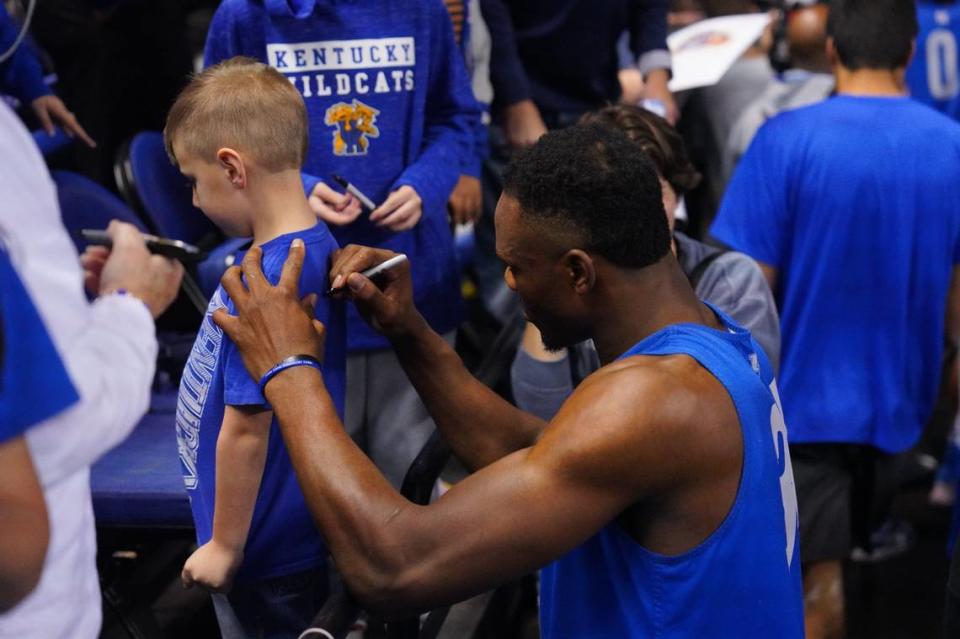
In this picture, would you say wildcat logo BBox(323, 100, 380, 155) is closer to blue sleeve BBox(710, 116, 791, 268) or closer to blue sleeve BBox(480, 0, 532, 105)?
blue sleeve BBox(710, 116, 791, 268)

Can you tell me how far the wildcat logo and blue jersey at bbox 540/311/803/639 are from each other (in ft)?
3.68

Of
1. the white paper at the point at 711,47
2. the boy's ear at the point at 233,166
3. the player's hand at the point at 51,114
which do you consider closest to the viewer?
the boy's ear at the point at 233,166

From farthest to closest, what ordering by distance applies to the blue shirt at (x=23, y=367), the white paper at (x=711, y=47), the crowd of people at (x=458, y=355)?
the white paper at (x=711, y=47)
the crowd of people at (x=458, y=355)
the blue shirt at (x=23, y=367)

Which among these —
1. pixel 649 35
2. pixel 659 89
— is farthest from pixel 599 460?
pixel 649 35

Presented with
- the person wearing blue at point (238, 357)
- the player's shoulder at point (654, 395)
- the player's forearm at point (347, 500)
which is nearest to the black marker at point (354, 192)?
the person wearing blue at point (238, 357)

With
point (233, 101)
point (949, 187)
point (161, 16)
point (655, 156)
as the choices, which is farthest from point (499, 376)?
point (161, 16)

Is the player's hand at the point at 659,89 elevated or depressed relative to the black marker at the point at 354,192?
depressed

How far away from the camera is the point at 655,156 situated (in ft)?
7.97

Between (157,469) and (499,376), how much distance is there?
0.80 m

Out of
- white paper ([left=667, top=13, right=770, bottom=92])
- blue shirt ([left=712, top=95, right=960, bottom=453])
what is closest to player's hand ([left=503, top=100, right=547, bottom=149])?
white paper ([left=667, top=13, right=770, bottom=92])

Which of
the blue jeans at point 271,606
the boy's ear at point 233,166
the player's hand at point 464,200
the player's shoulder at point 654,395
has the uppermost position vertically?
the boy's ear at point 233,166

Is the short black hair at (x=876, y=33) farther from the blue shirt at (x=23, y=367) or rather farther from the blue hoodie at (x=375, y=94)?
the blue shirt at (x=23, y=367)

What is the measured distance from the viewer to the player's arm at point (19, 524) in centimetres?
113

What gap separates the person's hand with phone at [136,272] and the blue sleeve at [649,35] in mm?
2581
